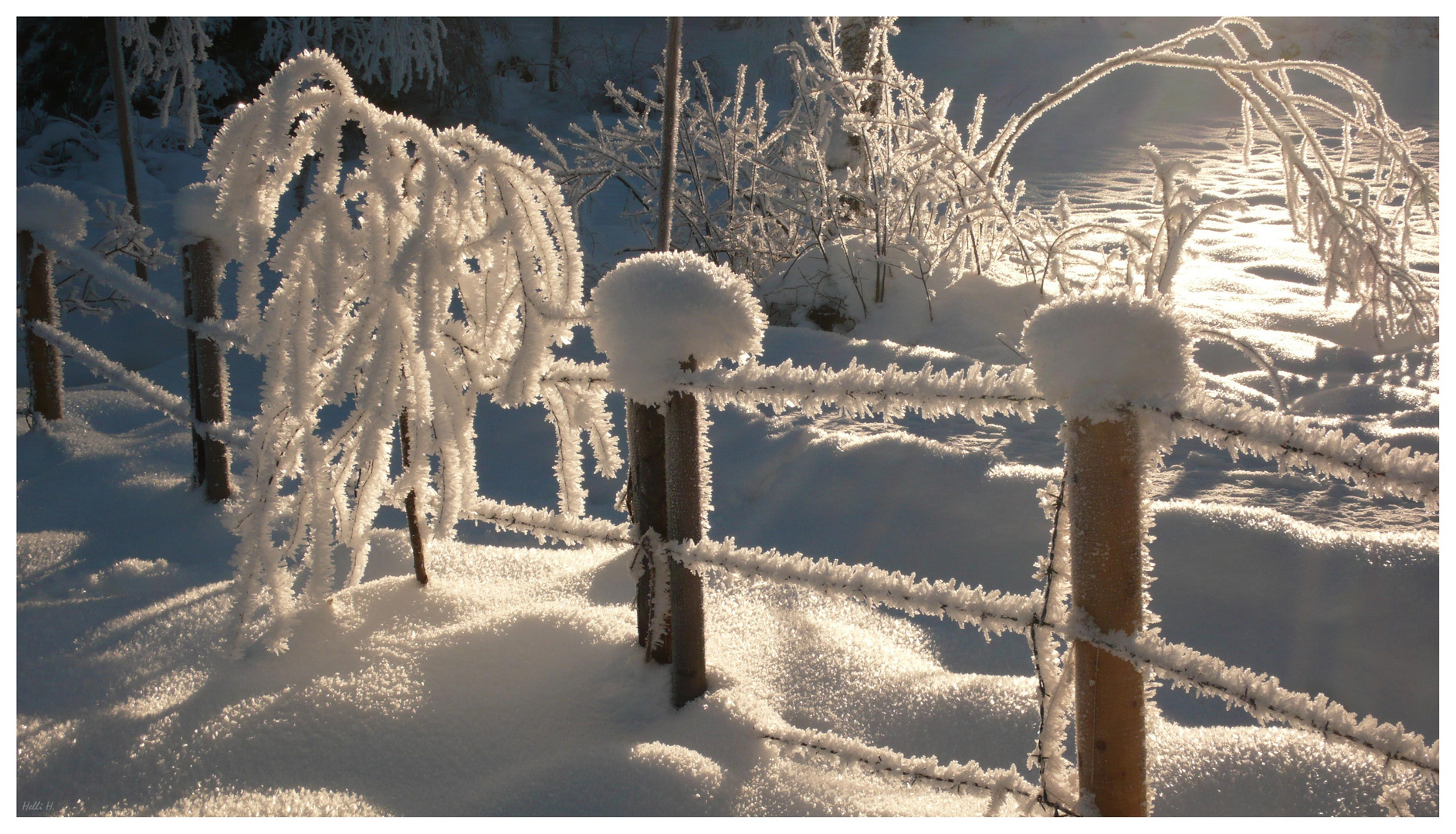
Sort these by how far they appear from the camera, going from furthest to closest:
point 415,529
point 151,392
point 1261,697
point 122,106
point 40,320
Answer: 1. point 122,106
2. point 40,320
3. point 151,392
4. point 415,529
5. point 1261,697

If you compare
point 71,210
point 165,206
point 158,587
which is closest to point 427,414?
point 158,587

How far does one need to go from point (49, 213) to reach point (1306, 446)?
4561 mm

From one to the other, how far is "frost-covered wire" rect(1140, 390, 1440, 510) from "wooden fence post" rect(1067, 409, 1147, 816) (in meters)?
0.08

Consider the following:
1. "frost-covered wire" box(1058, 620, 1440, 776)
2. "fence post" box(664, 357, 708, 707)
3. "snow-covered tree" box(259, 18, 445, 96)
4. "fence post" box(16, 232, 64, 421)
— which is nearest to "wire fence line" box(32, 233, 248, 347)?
"fence post" box(16, 232, 64, 421)

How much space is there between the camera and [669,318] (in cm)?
139

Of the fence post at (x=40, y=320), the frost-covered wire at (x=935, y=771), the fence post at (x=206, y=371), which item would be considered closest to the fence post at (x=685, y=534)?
the frost-covered wire at (x=935, y=771)

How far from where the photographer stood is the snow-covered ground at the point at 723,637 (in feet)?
4.79

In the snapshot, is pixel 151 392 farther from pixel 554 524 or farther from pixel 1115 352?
pixel 1115 352

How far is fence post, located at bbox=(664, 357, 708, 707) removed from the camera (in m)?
1.53

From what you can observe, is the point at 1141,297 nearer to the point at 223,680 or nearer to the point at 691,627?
the point at 691,627

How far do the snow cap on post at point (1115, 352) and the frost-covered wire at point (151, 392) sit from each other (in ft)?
9.47

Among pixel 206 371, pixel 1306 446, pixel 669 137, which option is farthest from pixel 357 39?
pixel 1306 446

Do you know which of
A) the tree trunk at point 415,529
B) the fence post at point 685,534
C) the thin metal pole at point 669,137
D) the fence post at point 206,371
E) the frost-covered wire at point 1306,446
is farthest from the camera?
the fence post at point 206,371

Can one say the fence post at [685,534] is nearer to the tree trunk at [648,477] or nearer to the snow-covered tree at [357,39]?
the tree trunk at [648,477]
